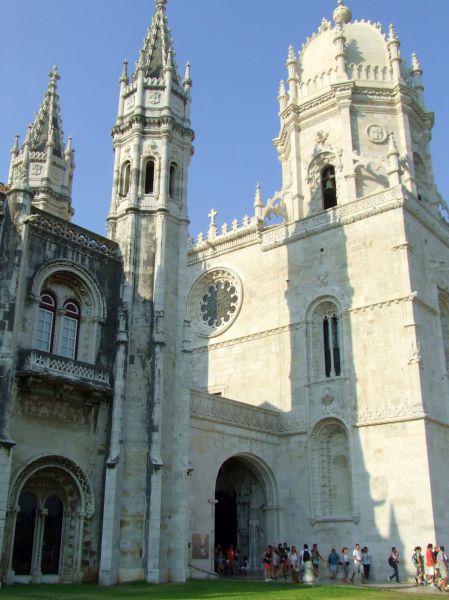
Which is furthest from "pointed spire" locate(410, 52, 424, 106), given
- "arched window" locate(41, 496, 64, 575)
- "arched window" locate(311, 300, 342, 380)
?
"arched window" locate(41, 496, 64, 575)

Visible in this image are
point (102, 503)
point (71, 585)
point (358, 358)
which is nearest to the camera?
point (71, 585)

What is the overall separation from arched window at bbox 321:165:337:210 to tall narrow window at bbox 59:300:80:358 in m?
15.9

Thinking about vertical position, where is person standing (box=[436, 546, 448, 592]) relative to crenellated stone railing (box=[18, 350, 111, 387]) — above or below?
below

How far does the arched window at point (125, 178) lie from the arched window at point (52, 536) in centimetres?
1163

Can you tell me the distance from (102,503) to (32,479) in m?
2.36

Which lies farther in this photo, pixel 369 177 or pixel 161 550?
pixel 369 177

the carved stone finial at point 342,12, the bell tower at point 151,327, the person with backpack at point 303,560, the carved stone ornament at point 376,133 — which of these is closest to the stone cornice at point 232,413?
the bell tower at point 151,327

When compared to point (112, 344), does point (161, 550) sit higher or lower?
lower

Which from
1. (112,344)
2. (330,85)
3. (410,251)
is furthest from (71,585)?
(330,85)

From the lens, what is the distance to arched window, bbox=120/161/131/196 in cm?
2557

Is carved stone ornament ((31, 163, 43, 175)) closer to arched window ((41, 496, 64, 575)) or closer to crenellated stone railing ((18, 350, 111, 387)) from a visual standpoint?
crenellated stone railing ((18, 350, 111, 387))

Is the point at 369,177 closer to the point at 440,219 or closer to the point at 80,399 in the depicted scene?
the point at 440,219

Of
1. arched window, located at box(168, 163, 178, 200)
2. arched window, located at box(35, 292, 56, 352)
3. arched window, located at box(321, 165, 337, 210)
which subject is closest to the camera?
arched window, located at box(35, 292, 56, 352)

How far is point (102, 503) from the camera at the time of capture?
20.8 meters
